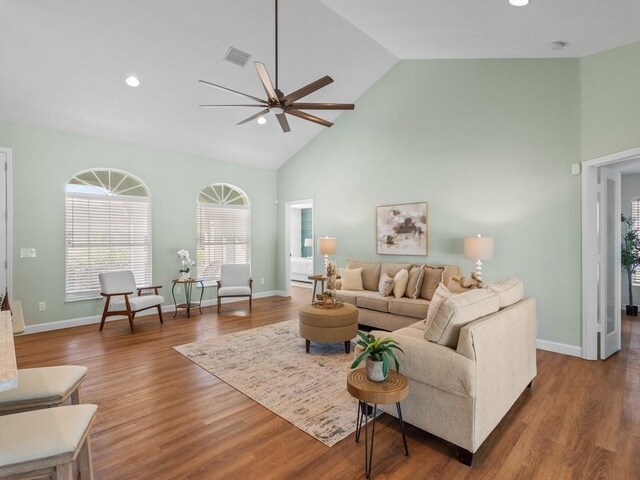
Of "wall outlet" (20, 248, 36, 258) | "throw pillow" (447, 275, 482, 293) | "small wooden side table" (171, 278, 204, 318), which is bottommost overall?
"small wooden side table" (171, 278, 204, 318)

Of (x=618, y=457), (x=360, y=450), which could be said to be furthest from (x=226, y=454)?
(x=618, y=457)

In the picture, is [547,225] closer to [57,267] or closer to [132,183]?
Answer: [132,183]

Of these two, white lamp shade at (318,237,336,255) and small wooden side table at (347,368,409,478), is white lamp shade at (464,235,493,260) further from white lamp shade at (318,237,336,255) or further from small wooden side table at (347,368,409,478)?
small wooden side table at (347,368,409,478)

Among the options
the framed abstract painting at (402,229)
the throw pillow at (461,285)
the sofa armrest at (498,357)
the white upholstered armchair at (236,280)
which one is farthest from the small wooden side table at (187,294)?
the sofa armrest at (498,357)

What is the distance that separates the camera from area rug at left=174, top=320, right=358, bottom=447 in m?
2.60

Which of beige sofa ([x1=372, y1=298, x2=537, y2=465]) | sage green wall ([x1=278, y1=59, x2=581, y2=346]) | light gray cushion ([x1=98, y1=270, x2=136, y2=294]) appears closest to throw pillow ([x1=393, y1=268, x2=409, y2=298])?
sage green wall ([x1=278, y1=59, x2=581, y2=346])

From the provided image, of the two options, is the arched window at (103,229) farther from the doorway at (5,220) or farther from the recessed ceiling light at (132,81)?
the recessed ceiling light at (132,81)

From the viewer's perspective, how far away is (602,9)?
2777 mm

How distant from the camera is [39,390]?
1.78m

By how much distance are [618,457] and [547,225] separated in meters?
2.69

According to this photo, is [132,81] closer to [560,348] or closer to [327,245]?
[327,245]

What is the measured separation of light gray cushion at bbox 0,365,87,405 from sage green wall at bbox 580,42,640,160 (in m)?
5.05

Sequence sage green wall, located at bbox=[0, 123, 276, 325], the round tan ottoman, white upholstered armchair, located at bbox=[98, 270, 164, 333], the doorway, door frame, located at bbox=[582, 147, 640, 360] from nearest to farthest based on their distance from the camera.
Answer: door frame, located at bbox=[582, 147, 640, 360], the round tan ottoman, the doorway, sage green wall, located at bbox=[0, 123, 276, 325], white upholstered armchair, located at bbox=[98, 270, 164, 333]

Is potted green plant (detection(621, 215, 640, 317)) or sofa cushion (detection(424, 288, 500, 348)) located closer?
sofa cushion (detection(424, 288, 500, 348))
